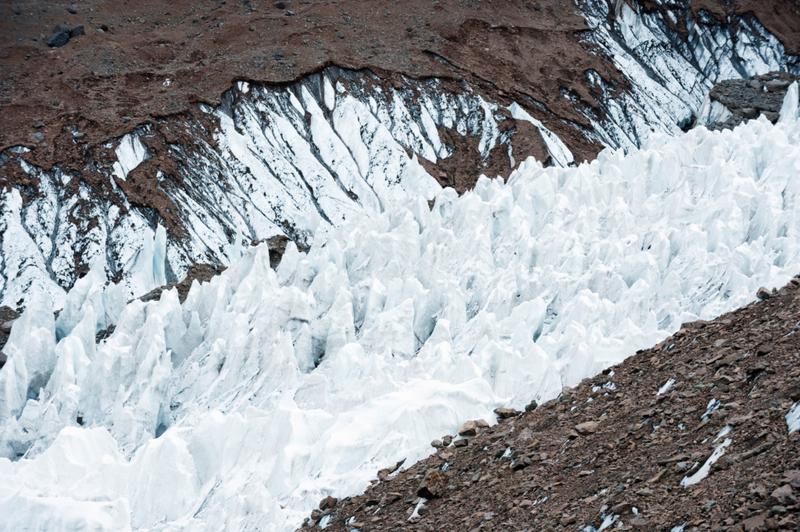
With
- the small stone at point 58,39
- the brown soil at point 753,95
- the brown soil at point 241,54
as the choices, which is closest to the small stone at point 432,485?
the brown soil at point 241,54

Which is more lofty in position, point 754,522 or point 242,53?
point 242,53

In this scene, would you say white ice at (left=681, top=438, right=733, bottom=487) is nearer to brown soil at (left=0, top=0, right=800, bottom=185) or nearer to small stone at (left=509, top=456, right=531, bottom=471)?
small stone at (left=509, top=456, right=531, bottom=471)

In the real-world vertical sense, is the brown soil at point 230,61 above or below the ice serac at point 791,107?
above

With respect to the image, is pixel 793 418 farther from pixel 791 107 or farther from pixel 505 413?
pixel 791 107

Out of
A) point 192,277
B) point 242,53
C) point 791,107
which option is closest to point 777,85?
point 791,107

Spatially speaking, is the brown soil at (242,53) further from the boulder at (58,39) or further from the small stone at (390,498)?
the small stone at (390,498)

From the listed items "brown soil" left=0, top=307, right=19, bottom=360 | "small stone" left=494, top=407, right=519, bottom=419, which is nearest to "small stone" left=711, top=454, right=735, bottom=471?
"small stone" left=494, top=407, right=519, bottom=419
